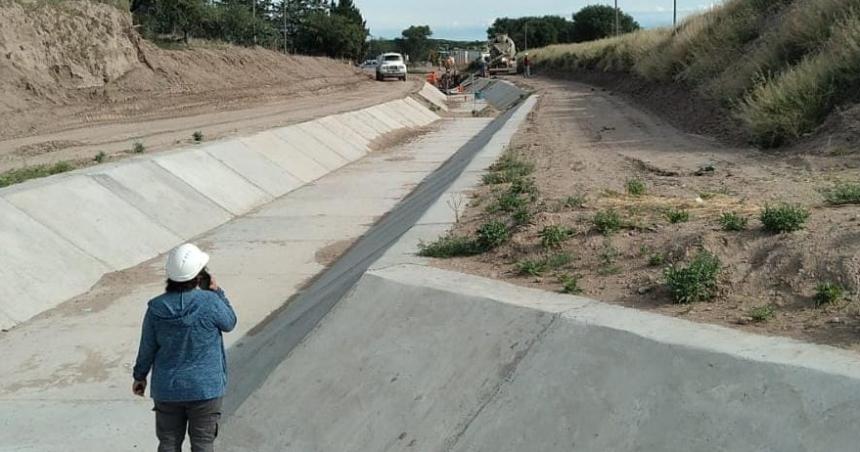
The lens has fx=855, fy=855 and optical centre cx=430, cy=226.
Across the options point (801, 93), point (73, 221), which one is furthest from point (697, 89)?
point (73, 221)

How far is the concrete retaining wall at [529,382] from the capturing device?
4.28 m

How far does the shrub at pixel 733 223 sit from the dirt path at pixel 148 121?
13143 mm

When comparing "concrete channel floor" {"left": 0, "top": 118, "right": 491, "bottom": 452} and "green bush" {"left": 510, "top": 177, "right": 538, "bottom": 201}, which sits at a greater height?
"green bush" {"left": 510, "top": 177, "right": 538, "bottom": 201}

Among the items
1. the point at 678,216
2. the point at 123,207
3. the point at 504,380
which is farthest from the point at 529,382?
the point at 123,207

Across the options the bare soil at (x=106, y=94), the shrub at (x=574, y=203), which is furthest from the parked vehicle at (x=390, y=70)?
the shrub at (x=574, y=203)

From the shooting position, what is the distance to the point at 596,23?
12138cm

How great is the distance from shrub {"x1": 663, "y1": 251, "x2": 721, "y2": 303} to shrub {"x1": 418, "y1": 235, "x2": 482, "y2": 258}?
8.76 feet

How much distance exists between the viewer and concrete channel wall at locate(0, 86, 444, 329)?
9508 mm

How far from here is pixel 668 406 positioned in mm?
4543

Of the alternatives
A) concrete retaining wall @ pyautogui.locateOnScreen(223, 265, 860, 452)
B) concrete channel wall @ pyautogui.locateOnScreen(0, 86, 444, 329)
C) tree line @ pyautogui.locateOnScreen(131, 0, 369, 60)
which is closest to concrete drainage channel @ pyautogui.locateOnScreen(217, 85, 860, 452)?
concrete retaining wall @ pyautogui.locateOnScreen(223, 265, 860, 452)

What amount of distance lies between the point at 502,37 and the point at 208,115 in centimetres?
5454

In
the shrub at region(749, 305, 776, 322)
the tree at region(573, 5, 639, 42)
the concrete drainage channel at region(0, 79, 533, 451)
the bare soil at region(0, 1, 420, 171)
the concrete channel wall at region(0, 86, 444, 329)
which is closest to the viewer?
the shrub at region(749, 305, 776, 322)

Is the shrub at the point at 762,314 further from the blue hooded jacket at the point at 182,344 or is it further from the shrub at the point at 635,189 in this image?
the shrub at the point at 635,189

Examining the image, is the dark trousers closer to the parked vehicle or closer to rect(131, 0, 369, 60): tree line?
rect(131, 0, 369, 60): tree line
